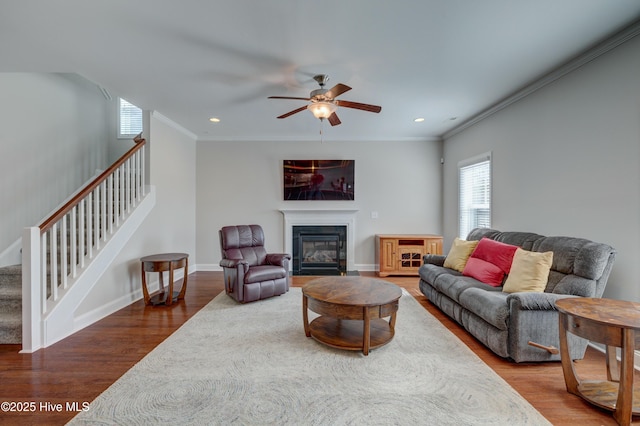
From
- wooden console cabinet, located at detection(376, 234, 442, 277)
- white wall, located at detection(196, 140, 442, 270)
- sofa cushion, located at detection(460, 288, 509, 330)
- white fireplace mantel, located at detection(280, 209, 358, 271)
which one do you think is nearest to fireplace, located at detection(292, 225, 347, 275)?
white fireplace mantel, located at detection(280, 209, 358, 271)

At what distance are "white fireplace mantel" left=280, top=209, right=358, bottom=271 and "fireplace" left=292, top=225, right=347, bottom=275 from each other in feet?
0.24

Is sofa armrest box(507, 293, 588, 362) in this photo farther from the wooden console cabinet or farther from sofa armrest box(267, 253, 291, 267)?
the wooden console cabinet

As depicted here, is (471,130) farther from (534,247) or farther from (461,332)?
(461,332)

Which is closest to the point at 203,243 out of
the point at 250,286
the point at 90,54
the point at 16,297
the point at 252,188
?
the point at 252,188

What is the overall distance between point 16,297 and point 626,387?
4.94 metres

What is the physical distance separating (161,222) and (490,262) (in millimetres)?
4667

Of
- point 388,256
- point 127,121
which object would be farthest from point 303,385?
point 127,121

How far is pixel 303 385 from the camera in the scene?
1.89 meters

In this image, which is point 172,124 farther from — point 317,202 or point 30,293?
point 30,293

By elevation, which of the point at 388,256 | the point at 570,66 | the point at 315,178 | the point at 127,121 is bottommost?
the point at 388,256

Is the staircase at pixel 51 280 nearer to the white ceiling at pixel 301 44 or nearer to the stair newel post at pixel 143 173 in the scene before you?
the stair newel post at pixel 143 173

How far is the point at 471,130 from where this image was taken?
4445 millimetres

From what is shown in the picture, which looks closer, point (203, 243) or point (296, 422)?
point (296, 422)

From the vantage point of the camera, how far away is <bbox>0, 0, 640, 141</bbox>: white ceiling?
1.92 meters
